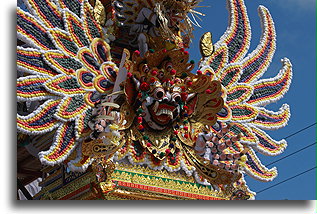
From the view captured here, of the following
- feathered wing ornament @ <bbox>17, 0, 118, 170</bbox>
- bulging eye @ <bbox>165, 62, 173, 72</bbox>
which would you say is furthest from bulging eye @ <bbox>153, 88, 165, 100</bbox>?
feathered wing ornament @ <bbox>17, 0, 118, 170</bbox>

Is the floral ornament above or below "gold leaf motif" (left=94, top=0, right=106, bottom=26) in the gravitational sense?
below

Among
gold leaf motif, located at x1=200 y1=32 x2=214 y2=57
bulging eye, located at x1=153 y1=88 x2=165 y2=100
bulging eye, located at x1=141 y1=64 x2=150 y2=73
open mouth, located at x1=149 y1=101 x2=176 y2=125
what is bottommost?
open mouth, located at x1=149 y1=101 x2=176 y2=125

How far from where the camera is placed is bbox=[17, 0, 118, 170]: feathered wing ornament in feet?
19.3

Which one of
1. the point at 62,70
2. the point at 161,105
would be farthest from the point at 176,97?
the point at 62,70

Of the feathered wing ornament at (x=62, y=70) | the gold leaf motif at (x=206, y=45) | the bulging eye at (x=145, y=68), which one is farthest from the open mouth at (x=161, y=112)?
the gold leaf motif at (x=206, y=45)

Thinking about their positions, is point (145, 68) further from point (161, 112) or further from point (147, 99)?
point (161, 112)

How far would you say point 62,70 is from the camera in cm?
613

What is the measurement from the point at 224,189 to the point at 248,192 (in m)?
0.28

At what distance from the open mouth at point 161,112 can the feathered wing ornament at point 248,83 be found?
76 cm

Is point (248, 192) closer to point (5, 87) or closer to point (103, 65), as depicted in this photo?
point (103, 65)

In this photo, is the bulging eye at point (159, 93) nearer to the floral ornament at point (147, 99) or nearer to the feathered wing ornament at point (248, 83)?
the floral ornament at point (147, 99)

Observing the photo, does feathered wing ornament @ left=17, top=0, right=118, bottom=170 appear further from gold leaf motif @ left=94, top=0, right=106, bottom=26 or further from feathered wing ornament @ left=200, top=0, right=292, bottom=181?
feathered wing ornament @ left=200, top=0, right=292, bottom=181

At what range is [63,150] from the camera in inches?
235

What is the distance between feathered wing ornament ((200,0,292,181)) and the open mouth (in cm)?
76
